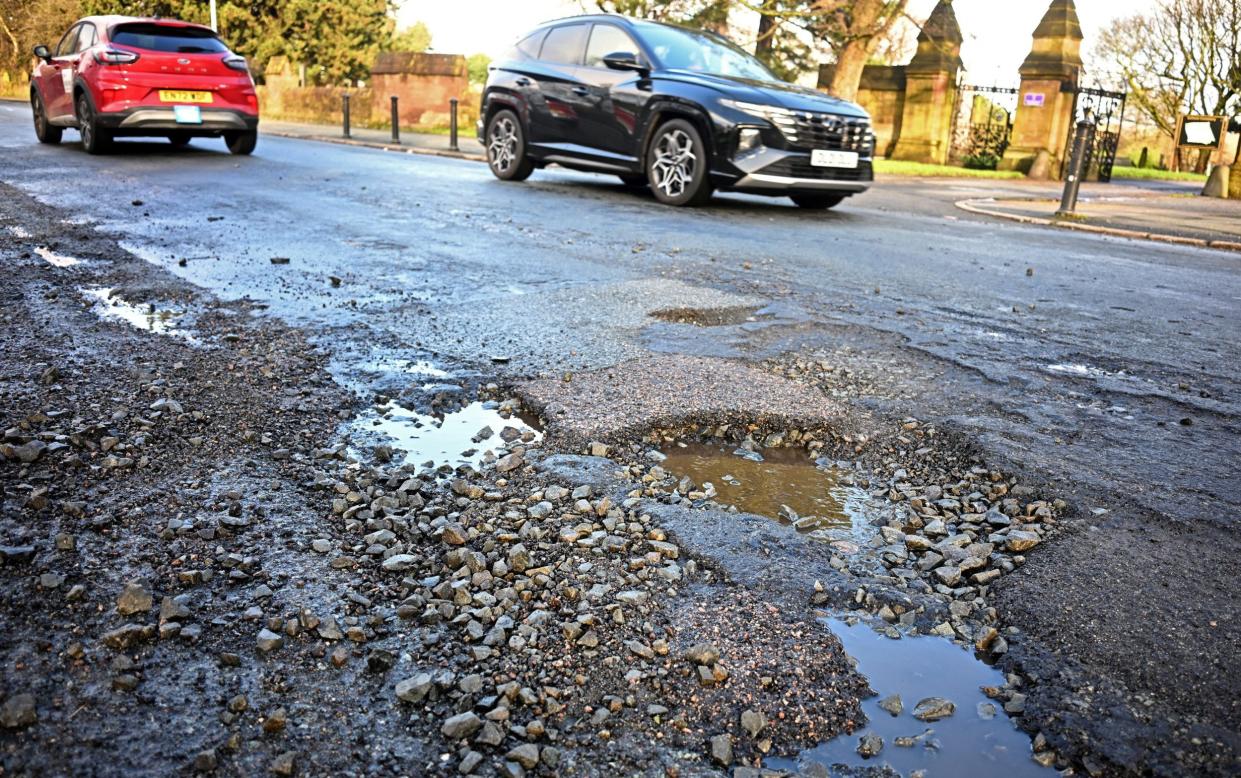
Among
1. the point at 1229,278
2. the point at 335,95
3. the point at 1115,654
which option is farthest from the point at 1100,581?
the point at 335,95

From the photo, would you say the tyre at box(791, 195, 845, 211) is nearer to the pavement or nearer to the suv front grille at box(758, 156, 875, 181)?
the suv front grille at box(758, 156, 875, 181)

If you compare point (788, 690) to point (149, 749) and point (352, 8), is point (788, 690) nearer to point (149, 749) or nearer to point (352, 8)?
point (149, 749)

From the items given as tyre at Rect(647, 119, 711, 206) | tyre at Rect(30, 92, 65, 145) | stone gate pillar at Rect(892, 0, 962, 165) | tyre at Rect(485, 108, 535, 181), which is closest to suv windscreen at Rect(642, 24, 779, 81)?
tyre at Rect(647, 119, 711, 206)

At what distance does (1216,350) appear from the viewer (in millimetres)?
4867

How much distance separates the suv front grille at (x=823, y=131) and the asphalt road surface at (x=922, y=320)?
76 centimetres

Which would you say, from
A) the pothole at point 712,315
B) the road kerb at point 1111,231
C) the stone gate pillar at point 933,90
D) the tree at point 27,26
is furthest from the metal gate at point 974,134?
the tree at point 27,26

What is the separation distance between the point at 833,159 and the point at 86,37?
401 inches

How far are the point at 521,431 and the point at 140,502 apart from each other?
1188 mm

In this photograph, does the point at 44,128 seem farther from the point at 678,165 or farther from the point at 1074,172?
the point at 1074,172

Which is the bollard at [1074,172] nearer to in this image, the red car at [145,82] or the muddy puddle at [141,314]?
the red car at [145,82]

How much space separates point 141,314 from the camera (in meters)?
4.54

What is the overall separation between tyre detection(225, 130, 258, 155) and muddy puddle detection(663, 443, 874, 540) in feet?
42.7

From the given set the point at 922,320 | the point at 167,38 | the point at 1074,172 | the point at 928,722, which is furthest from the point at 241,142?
the point at 928,722

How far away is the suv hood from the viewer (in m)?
10.1
